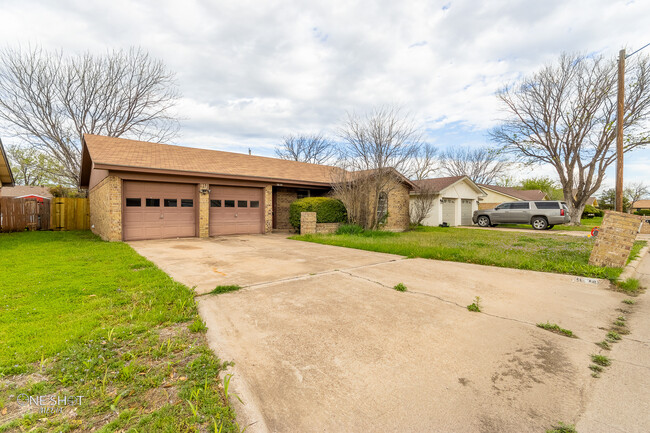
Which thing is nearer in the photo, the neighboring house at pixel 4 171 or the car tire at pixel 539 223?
the neighboring house at pixel 4 171

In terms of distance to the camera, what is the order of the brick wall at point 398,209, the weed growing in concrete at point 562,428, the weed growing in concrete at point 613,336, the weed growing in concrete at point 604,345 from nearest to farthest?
the weed growing in concrete at point 562,428, the weed growing in concrete at point 604,345, the weed growing in concrete at point 613,336, the brick wall at point 398,209

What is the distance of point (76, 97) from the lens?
63.3ft

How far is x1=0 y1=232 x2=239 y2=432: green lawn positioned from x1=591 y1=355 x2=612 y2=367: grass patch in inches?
121

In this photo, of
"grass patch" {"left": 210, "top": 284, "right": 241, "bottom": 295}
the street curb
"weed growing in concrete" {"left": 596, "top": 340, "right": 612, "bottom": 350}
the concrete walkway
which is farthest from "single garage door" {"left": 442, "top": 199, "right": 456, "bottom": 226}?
"grass patch" {"left": 210, "top": 284, "right": 241, "bottom": 295}

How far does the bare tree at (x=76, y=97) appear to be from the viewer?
58.0ft

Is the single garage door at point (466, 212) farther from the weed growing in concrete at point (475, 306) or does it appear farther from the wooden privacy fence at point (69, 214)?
the wooden privacy fence at point (69, 214)

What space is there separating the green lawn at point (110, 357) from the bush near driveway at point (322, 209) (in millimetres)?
8397

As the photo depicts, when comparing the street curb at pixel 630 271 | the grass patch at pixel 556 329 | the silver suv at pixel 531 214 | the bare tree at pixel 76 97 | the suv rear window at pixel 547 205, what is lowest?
the grass patch at pixel 556 329

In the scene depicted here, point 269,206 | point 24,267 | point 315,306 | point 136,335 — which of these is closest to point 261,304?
point 315,306

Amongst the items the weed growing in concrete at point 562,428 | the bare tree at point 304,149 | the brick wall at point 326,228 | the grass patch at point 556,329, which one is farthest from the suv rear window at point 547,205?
the bare tree at point 304,149

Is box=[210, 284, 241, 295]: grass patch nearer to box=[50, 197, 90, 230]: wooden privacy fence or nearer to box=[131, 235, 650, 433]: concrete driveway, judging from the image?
box=[131, 235, 650, 433]: concrete driveway

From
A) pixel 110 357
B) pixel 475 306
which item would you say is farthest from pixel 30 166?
pixel 475 306

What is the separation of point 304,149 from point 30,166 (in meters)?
28.2

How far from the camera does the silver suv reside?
52.8ft
